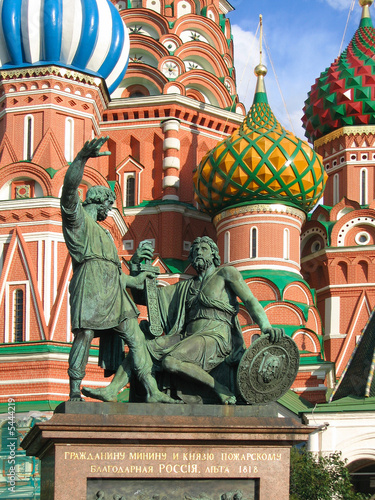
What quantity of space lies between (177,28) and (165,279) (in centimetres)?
876

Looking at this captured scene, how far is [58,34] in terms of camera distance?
1056 inches

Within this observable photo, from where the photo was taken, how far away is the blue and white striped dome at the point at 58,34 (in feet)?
87.9

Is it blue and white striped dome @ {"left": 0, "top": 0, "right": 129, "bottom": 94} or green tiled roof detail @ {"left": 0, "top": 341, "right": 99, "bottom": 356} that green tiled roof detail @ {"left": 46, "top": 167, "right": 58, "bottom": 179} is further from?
green tiled roof detail @ {"left": 0, "top": 341, "right": 99, "bottom": 356}

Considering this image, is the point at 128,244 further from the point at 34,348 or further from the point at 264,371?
the point at 264,371

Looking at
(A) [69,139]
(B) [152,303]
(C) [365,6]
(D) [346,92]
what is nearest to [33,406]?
(A) [69,139]

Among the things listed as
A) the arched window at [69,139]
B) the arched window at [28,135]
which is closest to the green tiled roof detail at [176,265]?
the arched window at [69,139]

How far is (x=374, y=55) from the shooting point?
109 ft

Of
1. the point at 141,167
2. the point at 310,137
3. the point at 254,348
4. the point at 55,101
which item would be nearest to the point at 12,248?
the point at 55,101

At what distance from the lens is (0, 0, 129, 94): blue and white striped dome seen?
26.8 metres

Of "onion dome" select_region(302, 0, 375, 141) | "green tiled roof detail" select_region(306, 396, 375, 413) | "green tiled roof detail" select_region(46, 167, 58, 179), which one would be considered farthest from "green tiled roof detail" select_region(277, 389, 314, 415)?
"onion dome" select_region(302, 0, 375, 141)

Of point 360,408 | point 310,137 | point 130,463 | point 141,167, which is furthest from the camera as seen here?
point 310,137

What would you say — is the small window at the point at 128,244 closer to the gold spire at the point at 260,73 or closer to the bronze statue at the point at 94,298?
the gold spire at the point at 260,73

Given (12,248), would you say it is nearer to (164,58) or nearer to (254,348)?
(164,58)

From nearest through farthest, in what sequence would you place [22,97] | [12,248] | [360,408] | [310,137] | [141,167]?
[360,408], [12,248], [22,97], [141,167], [310,137]
